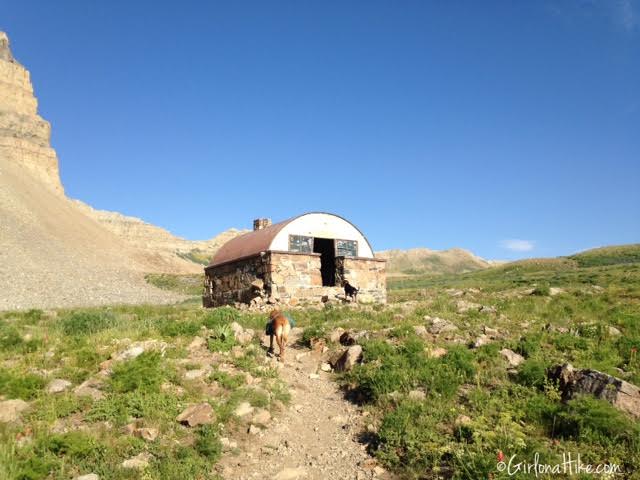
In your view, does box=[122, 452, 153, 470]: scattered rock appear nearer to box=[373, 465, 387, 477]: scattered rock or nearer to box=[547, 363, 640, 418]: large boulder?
box=[373, 465, 387, 477]: scattered rock

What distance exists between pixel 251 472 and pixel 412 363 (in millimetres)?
4204

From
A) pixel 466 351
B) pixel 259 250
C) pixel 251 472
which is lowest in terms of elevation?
pixel 251 472

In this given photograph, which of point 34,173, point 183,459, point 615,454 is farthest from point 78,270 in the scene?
point 615,454

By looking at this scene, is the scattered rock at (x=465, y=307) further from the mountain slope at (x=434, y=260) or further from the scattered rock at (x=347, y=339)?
the mountain slope at (x=434, y=260)

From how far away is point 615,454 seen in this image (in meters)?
6.34

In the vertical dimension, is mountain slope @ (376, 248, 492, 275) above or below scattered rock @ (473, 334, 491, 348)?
above

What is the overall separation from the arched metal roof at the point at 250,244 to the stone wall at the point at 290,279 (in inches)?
14.1

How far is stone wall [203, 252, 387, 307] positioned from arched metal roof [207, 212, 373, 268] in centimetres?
36

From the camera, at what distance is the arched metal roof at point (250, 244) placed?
2053 centimetres

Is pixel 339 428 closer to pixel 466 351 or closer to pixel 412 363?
pixel 412 363

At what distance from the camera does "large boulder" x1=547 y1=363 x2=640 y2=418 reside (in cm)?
727

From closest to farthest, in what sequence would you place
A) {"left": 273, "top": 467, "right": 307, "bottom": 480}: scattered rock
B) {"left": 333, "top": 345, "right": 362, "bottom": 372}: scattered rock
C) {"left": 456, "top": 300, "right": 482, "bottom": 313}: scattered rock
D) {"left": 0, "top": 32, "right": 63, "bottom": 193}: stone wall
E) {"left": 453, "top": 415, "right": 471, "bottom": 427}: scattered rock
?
{"left": 273, "top": 467, "right": 307, "bottom": 480}: scattered rock, {"left": 453, "top": 415, "right": 471, "bottom": 427}: scattered rock, {"left": 333, "top": 345, "right": 362, "bottom": 372}: scattered rock, {"left": 456, "top": 300, "right": 482, "bottom": 313}: scattered rock, {"left": 0, "top": 32, "right": 63, "bottom": 193}: stone wall

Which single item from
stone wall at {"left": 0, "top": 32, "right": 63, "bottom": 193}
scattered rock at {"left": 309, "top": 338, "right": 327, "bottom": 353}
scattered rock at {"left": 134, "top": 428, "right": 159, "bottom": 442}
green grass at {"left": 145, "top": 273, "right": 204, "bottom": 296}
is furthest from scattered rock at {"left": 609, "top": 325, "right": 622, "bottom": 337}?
stone wall at {"left": 0, "top": 32, "right": 63, "bottom": 193}

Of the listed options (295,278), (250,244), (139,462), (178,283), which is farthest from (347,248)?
(178,283)
